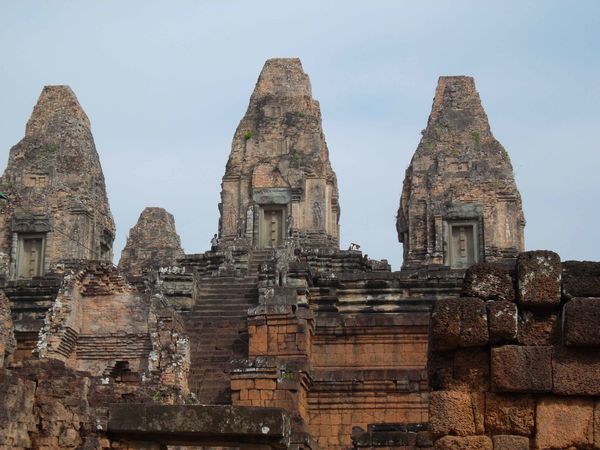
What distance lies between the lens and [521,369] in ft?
36.1

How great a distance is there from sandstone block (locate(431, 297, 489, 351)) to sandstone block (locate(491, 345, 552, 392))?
0.68 feet

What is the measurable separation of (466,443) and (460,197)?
996 inches

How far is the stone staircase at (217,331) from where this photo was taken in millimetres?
24688

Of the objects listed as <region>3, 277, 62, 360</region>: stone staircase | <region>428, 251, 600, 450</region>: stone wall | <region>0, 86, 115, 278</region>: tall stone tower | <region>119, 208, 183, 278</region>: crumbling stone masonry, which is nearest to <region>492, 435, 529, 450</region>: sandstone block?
<region>428, 251, 600, 450</region>: stone wall

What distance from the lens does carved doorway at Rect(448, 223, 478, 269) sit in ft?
117

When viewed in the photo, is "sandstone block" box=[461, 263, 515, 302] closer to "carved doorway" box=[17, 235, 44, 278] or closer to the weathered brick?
the weathered brick

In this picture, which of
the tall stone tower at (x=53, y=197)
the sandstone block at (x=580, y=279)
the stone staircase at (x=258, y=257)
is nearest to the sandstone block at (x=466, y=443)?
the sandstone block at (x=580, y=279)

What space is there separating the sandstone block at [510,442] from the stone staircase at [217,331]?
1288 cm

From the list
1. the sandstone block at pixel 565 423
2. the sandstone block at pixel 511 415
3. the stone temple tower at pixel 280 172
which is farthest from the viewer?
the stone temple tower at pixel 280 172

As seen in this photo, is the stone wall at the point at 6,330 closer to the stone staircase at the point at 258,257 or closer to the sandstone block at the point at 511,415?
the stone staircase at the point at 258,257

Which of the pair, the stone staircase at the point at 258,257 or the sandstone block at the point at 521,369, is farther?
the stone staircase at the point at 258,257

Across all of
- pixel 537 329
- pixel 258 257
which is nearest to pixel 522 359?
pixel 537 329

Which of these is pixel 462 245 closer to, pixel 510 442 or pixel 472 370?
pixel 472 370

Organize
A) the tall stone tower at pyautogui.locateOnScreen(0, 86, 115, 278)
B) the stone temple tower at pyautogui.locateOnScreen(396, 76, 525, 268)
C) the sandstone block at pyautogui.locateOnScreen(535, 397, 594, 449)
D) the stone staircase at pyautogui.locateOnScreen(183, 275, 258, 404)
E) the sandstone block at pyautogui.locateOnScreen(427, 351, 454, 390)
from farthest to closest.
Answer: the tall stone tower at pyautogui.locateOnScreen(0, 86, 115, 278) → the stone temple tower at pyautogui.locateOnScreen(396, 76, 525, 268) → the stone staircase at pyautogui.locateOnScreen(183, 275, 258, 404) → the sandstone block at pyautogui.locateOnScreen(427, 351, 454, 390) → the sandstone block at pyautogui.locateOnScreen(535, 397, 594, 449)
